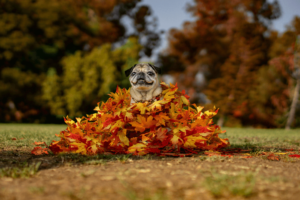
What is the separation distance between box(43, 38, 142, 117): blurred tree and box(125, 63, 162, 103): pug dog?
10.00m

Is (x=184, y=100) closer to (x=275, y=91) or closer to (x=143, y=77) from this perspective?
(x=143, y=77)

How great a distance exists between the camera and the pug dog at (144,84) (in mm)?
3556

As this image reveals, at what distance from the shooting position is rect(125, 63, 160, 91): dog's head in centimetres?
354

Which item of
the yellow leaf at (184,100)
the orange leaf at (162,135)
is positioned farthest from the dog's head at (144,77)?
the orange leaf at (162,135)

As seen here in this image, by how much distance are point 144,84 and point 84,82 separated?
11578 mm

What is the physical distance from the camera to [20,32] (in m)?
15.8

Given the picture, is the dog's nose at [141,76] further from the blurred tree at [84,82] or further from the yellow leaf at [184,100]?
the blurred tree at [84,82]

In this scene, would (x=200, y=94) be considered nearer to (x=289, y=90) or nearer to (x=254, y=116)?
(x=254, y=116)

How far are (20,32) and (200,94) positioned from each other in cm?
1276

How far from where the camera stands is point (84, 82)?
1446 centimetres

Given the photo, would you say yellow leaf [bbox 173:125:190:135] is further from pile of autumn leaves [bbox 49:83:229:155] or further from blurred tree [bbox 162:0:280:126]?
blurred tree [bbox 162:0:280:126]

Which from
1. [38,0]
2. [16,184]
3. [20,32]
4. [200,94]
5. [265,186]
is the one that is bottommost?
[16,184]

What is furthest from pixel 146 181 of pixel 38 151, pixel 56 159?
pixel 38 151

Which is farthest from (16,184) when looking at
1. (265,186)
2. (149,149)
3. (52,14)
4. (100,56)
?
(52,14)
